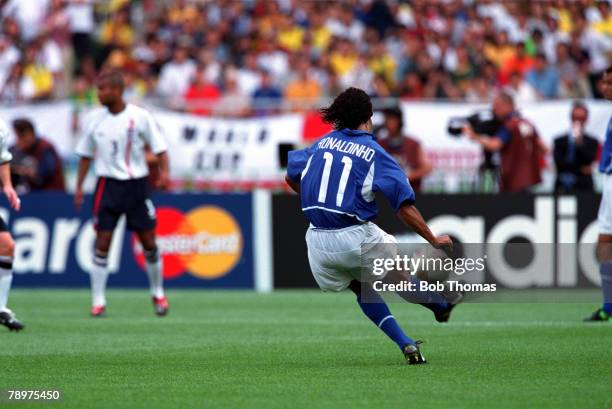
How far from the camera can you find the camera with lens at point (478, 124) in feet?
64.3

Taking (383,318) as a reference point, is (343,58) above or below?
above

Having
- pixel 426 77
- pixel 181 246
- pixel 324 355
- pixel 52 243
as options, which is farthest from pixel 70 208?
pixel 324 355

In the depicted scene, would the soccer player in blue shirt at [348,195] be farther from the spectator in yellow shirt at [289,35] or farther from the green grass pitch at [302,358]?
the spectator in yellow shirt at [289,35]

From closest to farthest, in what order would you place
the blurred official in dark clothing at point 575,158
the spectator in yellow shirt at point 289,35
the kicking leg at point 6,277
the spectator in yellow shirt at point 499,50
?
the kicking leg at point 6,277 → the blurred official in dark clothing at point 575,158 → the spectator in yellow shirt at point 499,50 → the spectator in yellow shirt at point 289,35

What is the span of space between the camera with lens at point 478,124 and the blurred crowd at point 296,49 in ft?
7.21

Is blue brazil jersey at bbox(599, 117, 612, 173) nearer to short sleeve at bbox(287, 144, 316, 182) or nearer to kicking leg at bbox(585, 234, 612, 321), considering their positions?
kicking leg at bbox(585, 234, 612, 321)

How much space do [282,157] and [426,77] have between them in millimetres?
12559

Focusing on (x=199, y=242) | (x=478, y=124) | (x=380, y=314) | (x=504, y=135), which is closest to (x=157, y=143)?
(x=199, y=242)

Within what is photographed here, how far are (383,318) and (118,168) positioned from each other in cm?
577

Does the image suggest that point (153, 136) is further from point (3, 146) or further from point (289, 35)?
point (289, 35)

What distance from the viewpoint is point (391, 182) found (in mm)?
9305

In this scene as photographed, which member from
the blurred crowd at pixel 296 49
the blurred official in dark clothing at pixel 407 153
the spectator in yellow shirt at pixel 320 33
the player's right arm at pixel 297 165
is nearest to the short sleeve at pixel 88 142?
the blurred official in dark clothing at pixel 407 153

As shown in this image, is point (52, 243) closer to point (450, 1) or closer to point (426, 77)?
point (426, 77)

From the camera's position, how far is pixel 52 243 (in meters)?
19.0
